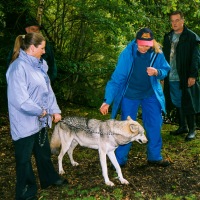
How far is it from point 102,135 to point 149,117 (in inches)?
34.7

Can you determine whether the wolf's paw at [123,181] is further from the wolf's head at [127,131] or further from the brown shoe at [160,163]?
the brown shoe at [160,163]

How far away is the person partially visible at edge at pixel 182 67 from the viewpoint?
19.9 ft

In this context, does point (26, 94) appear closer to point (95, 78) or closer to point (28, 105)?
point (28, 105)

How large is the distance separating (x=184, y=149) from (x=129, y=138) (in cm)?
212

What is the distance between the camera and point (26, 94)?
3.52 metres

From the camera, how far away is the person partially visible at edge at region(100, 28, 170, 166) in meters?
4.65

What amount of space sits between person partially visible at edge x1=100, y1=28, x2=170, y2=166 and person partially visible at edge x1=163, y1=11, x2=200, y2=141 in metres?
1.44

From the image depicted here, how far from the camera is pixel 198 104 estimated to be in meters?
6.40

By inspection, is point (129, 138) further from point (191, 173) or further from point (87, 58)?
point (87, 58)

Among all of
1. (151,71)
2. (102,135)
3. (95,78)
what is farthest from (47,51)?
(95,78)

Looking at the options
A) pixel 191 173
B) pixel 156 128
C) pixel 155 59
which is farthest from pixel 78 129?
pixel 191 173

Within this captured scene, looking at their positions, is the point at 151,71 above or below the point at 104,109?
above

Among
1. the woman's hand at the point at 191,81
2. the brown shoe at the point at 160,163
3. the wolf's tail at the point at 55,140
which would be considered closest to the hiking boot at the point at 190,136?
the woman's hand at the point at 191,81

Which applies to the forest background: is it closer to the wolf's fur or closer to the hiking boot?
the hiking boot
